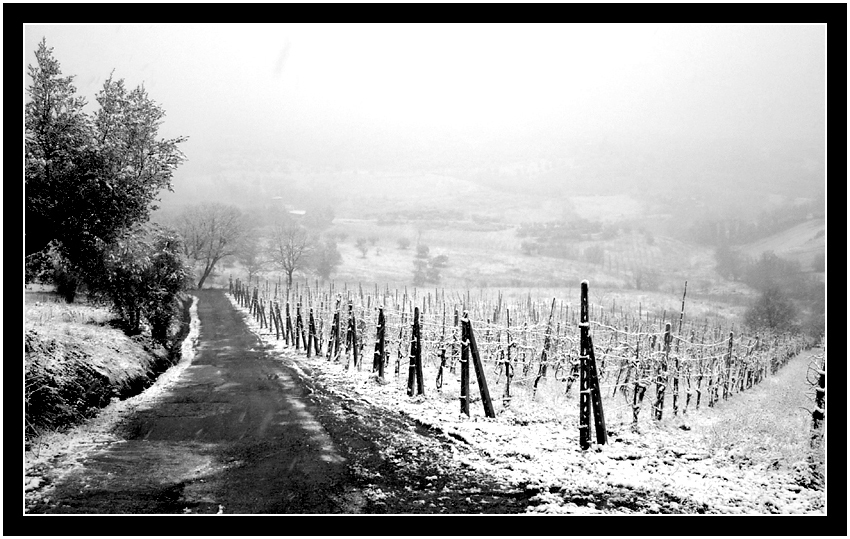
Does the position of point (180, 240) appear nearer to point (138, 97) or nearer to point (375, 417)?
point (138, 97)

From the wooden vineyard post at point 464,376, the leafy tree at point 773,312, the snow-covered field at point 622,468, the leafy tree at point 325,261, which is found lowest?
the leafy tree at point 773,312

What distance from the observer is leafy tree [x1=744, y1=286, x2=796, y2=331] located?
5099cm

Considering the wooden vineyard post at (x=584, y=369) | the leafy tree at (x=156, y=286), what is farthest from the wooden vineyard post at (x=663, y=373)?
the leafy tree at (x=156, y=286)

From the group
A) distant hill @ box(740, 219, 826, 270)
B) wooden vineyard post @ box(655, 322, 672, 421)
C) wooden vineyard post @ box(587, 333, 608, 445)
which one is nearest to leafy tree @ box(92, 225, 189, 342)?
wooden vineyard post @ box(587, 333, 608, 445)

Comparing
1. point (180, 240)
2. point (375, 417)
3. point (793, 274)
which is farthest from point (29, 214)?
point (793, 274)

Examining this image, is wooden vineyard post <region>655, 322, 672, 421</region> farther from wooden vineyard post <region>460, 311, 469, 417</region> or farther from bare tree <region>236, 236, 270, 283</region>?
bare tree <region>236, 236, 270, 283</region>

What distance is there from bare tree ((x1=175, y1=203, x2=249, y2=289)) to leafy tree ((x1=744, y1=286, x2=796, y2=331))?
6491 centimetres

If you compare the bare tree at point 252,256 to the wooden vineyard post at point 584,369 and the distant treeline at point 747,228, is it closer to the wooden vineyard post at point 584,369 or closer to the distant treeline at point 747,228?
the wooden vineyard post at point 584,369

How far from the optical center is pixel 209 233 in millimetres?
57469

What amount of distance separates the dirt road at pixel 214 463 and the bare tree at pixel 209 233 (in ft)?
160

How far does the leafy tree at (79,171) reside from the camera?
318 inches

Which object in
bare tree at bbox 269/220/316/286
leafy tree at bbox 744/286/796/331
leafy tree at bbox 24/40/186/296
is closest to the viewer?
leafy tree at bbox 24/40/186/296

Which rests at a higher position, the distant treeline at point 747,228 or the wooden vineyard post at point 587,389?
the distant treeline at point 747,228
